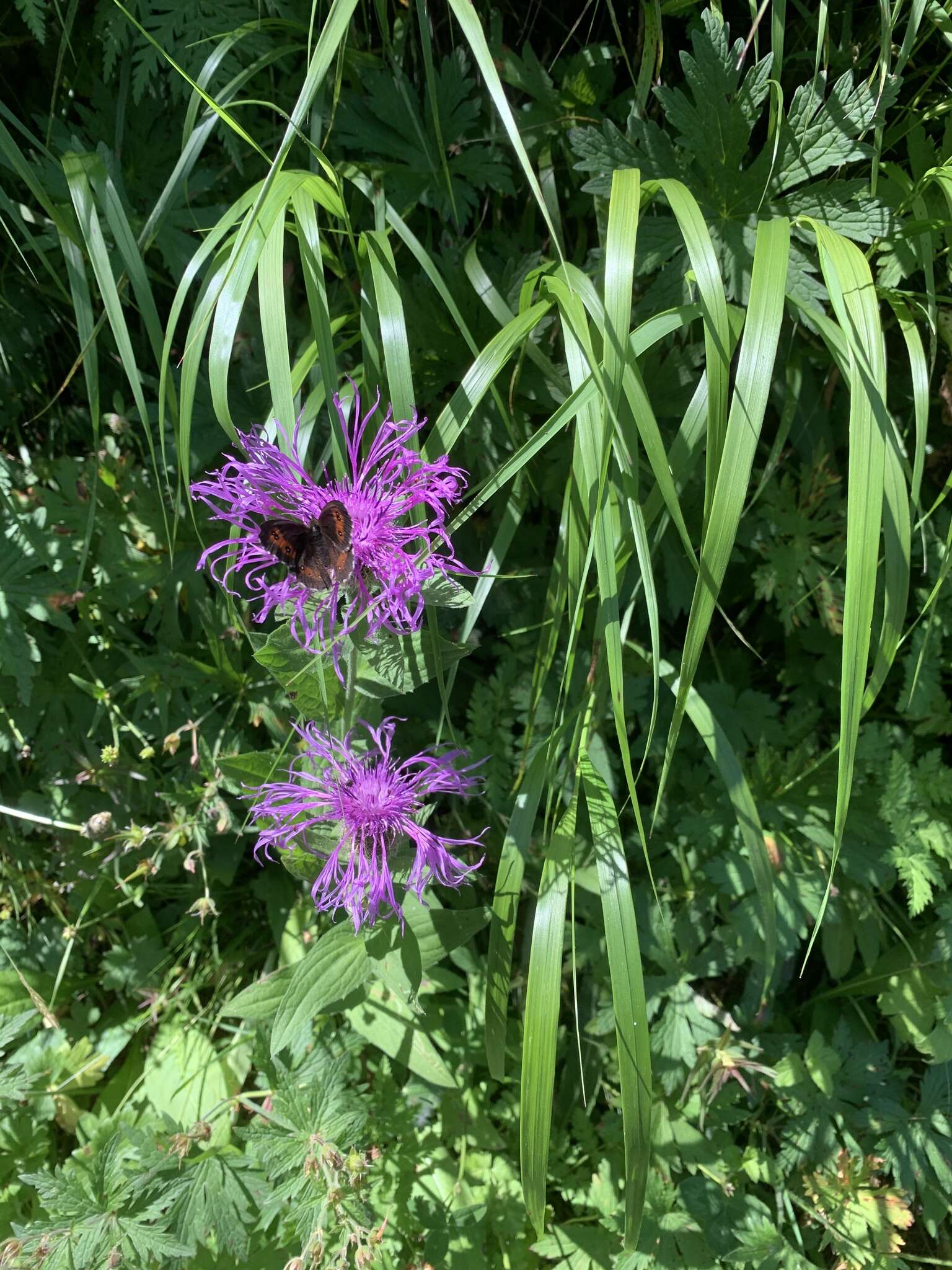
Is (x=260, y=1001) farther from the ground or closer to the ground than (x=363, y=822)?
closer to the ground

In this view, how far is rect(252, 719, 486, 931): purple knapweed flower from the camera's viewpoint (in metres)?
1.18

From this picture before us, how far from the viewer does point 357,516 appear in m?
1.14

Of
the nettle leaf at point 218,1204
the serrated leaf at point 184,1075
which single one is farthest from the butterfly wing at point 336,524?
the serrated leaf at point 184,1075

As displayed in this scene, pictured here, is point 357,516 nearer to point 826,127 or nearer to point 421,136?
point 421,136

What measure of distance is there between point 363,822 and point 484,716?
0.49 metres

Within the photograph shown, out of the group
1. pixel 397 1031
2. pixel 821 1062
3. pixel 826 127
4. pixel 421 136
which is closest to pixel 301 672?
pixel 397 1031

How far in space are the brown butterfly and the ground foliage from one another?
0.26m

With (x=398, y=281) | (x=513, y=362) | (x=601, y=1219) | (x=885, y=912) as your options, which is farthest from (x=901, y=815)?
(x=398, y=281)

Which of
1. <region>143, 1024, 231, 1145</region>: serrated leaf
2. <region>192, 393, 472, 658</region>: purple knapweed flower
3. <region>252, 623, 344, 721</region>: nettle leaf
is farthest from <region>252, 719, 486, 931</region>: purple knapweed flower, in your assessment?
<region>143, 1024, 231, 1145</region>: serrated leaf

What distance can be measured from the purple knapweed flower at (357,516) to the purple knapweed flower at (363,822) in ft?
0.60

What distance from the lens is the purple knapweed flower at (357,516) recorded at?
1097 millimetres

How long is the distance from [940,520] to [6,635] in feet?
6.22

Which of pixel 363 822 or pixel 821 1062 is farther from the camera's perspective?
pixel 821 1062

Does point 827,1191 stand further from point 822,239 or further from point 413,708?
point 822,239
